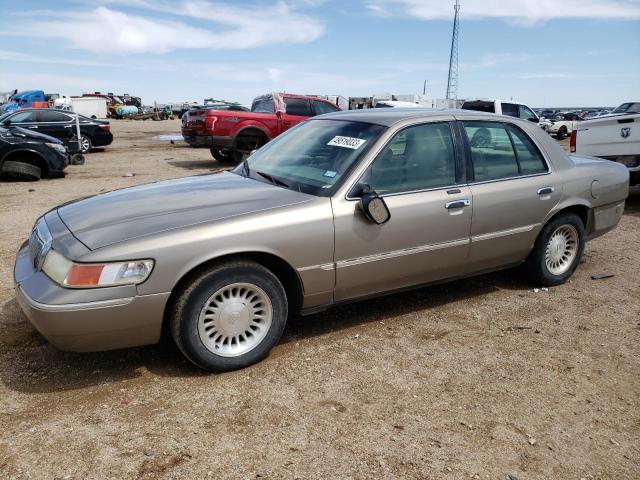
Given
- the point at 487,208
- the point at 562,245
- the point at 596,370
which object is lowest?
the point at 596,370

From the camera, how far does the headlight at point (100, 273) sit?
294 centimetres

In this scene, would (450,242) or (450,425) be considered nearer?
(450,425)

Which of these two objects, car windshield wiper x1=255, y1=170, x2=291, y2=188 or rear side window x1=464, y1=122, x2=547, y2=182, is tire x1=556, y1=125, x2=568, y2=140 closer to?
rear side window x1=464, y1=122, x2=547, y2=182

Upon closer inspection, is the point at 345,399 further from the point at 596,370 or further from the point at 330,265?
the point at 596,370

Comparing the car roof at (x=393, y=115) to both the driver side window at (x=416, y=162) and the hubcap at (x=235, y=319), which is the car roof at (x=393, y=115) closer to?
the driver side window at (x=416, y=162)

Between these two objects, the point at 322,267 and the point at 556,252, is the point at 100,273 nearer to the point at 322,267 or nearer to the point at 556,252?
the point at 322,267

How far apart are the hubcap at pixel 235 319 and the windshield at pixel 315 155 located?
2.68ft

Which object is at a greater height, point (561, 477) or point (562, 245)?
point (562, 245)

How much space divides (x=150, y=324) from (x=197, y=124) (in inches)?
450

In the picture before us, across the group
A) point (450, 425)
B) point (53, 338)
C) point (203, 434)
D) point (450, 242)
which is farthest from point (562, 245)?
point (53, 338)

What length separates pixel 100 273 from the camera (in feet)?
9.69

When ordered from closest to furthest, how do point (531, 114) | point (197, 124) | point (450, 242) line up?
point (450, 242), point (197, 124), point (531, 114)

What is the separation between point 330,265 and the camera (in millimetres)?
3576

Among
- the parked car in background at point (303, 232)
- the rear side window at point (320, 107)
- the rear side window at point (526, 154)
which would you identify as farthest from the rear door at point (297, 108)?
the rear side window at point (526, 154)
